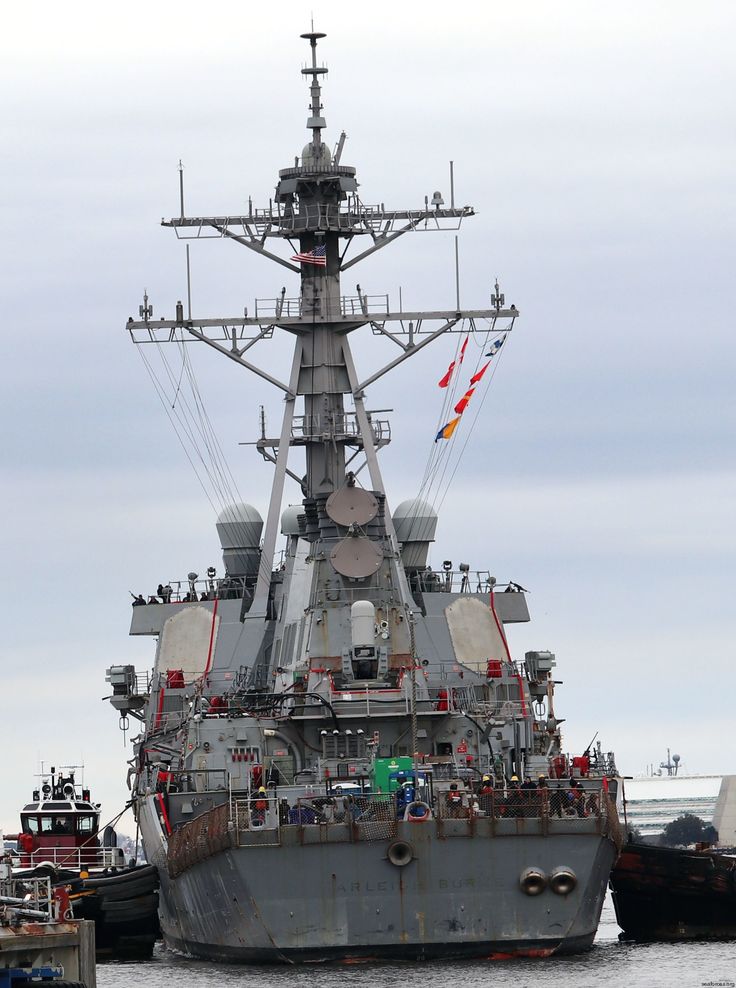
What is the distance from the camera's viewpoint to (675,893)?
4469 cm

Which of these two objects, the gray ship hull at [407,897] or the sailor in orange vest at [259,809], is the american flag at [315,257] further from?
the gray ship hull at [407,897]

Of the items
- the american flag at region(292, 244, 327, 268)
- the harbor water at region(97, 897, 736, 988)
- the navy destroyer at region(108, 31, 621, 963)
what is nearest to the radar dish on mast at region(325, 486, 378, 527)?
the navy destroyer at region(108, 31, 621, 963)

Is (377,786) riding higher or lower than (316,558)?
lower

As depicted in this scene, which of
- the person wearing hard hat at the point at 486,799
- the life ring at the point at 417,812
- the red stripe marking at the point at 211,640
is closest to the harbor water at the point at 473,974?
the life ring at the point at 417,812

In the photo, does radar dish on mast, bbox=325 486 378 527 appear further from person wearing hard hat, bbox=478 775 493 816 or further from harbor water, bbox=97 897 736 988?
harbor water, bbox=97 897 736 988

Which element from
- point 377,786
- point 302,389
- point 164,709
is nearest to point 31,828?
point 164,709

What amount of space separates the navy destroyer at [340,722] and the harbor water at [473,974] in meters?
0.39

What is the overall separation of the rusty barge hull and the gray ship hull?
834 cm

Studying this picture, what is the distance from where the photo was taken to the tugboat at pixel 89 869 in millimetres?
42812

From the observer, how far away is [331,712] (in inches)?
1578

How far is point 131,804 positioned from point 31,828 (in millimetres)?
5514

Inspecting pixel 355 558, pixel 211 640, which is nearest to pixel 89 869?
pixel 211 640

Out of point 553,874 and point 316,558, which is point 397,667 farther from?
point 553,874

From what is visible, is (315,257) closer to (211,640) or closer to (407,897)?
(211,640)
